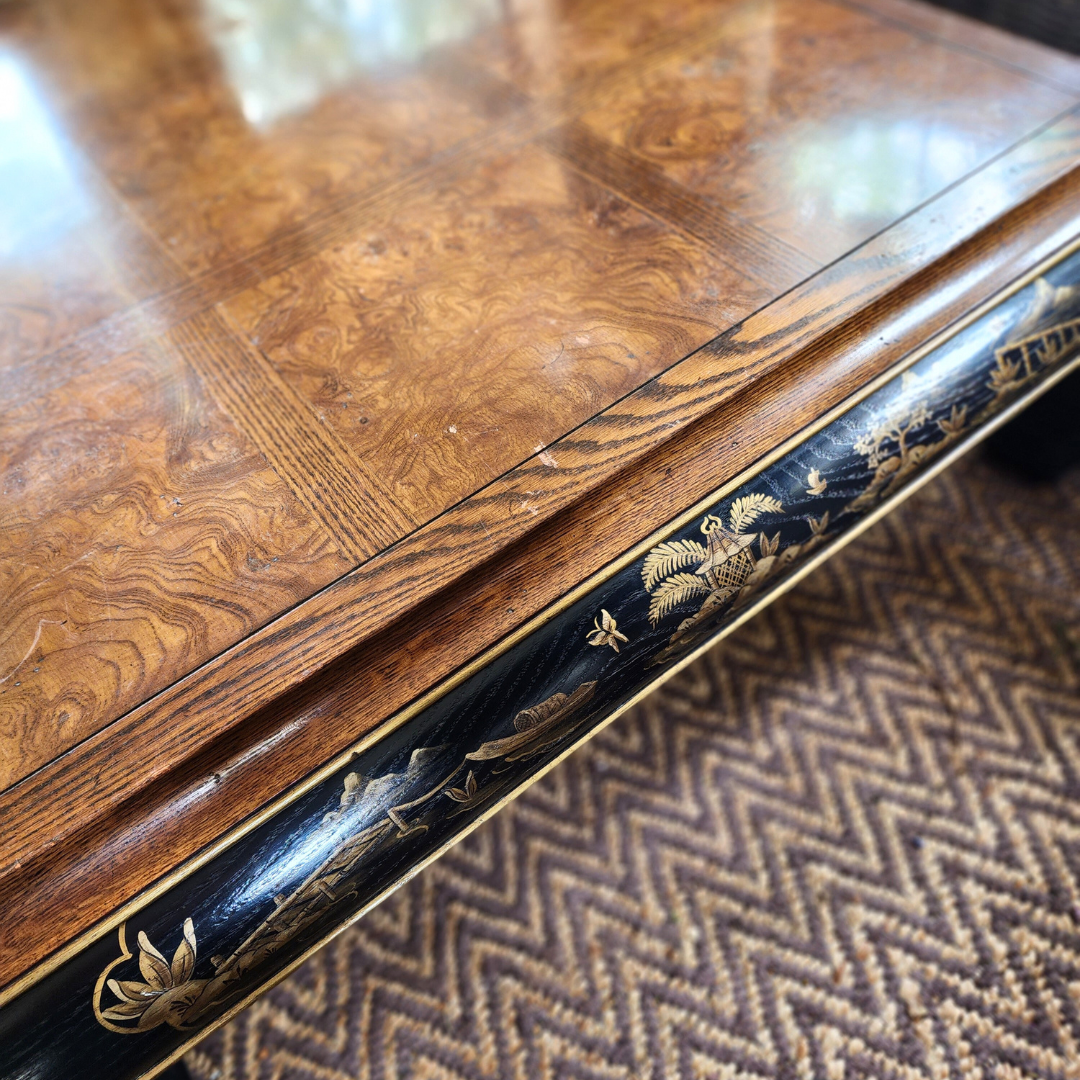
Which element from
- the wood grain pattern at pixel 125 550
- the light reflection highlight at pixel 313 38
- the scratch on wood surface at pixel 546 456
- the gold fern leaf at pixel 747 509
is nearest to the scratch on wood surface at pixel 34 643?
the wood grain pattern at pixel 125 550

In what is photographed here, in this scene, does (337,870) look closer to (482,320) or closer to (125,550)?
(125,550)

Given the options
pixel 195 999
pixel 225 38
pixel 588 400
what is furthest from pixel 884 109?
pixel 195 999

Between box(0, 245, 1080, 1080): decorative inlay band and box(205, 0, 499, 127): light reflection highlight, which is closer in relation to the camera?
box(0, 245, 1080, 1080): decorative inlay band

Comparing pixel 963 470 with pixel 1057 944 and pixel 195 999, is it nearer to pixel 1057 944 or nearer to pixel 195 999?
pixel 1057 944

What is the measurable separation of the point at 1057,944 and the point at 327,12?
1094 mm

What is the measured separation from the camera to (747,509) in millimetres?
543

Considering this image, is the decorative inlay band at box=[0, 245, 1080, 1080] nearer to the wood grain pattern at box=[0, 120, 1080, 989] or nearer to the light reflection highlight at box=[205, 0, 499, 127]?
the wood grain pattern at box=[0, 120, 1080, 989]

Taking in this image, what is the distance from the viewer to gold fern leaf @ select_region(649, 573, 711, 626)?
1.72 feet

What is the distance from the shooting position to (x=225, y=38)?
3.00ft

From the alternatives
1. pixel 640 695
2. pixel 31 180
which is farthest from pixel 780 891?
pixel 31 180

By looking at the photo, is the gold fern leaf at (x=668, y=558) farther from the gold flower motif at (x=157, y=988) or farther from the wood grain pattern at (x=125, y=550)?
the gold flower motif at (x=157, y=988)

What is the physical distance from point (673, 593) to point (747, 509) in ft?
0.23

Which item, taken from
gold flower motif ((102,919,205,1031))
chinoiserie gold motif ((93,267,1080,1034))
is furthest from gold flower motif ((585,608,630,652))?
gold flower motif ((102,919,205,1031))

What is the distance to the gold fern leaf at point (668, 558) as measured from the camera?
0.52 m
